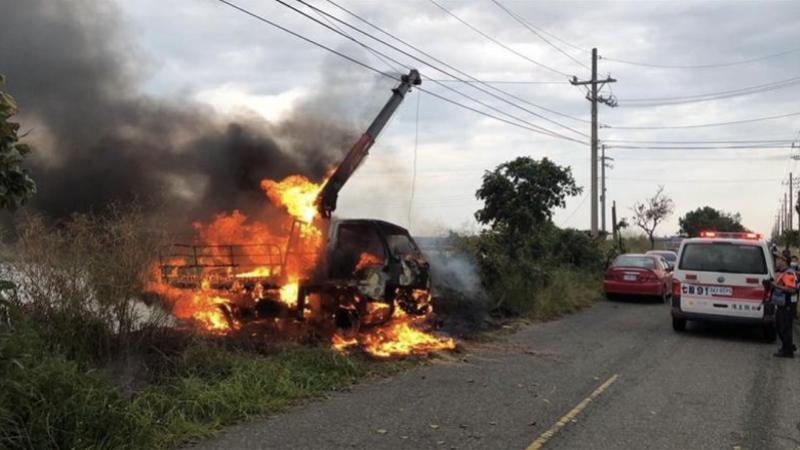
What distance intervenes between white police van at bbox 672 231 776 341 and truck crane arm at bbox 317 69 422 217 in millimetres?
6251

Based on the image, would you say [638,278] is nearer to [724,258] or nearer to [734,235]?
[734,235]

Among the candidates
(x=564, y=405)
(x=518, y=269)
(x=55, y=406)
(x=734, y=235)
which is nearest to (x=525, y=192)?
(x=518, y=269)

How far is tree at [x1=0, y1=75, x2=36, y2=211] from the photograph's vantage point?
379cm

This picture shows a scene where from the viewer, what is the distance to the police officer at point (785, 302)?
9625 millimetres

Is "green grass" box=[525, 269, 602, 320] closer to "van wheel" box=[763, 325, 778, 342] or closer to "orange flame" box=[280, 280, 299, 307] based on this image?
"van wheel" box=[763, 325, 778, 342]

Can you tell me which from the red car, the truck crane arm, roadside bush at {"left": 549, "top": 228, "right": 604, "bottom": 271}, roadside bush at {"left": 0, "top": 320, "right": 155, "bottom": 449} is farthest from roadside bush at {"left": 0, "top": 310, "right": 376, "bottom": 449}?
roadside bush at {"left": 549, "top": 228, "right": 604, "bottom": 271}

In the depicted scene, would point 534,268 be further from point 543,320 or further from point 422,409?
point 422,409

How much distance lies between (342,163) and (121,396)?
268 inches

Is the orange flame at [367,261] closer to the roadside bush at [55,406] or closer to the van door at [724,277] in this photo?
the roadside bush at [55,406]

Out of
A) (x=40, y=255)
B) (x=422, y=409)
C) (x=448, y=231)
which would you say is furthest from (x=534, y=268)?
(x=40, y=255)

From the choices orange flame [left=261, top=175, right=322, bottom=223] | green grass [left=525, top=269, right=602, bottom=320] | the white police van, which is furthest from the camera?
green grass [left=525, top=269, right=602, bottom=320]

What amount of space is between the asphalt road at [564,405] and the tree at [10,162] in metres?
2.41

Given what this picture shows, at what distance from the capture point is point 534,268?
53.4 feet

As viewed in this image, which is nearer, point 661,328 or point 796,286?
point 796,286
